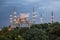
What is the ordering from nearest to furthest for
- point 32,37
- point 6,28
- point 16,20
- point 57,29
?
point 32,37
point 57,29
point 6,28
point 16,20

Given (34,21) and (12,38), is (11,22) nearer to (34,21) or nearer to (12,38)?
(34,21)

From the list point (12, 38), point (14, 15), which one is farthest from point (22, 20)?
point (12, 38)

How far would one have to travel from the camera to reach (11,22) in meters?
31.8

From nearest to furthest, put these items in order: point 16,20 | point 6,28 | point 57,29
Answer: point 57,29 < point 6,28 < point 16,20

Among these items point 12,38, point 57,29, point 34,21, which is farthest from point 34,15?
point 12,38

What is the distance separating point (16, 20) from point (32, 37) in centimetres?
1323

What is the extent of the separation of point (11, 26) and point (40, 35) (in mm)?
12033

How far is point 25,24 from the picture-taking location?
96.6 ft

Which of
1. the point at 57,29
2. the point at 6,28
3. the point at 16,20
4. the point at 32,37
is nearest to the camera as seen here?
the point at 32,37

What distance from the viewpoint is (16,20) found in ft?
103

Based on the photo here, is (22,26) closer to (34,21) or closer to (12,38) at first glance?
(34,21)

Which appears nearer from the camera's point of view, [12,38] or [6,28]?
[12,38]

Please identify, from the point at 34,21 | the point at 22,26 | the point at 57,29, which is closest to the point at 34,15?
the point at 34,21

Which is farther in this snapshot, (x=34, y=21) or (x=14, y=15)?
(x=14, y=15)
